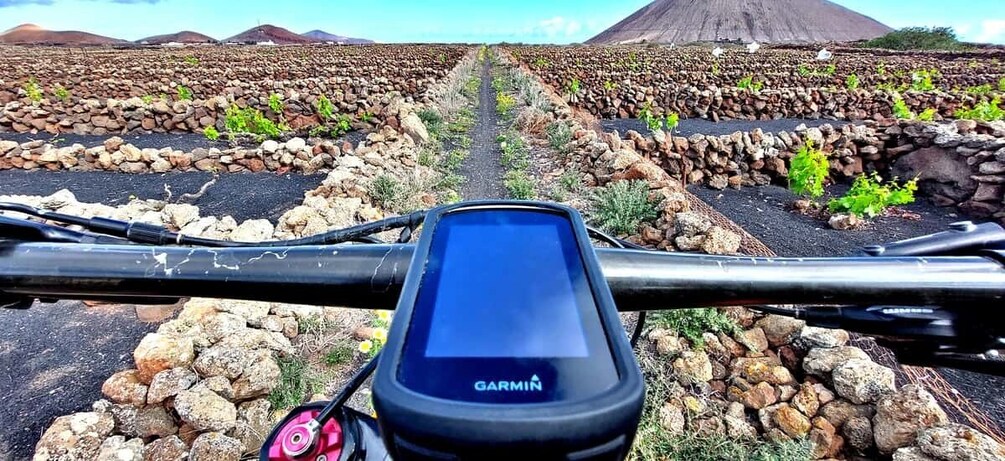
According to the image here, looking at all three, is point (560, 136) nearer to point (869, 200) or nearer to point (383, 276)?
point (869, 200)

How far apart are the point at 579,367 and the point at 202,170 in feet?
30.6

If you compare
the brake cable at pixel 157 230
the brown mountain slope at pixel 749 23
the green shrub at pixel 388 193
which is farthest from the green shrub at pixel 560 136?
A: the brown mountain slope at pixel 749 23

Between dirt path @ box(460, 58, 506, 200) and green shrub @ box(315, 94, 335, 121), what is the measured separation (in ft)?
12.1

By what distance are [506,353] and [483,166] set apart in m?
7.14

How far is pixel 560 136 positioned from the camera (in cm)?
817

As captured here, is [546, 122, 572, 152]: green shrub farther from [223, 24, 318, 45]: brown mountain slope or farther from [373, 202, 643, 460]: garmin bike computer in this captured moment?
[223, 24, 318, 45]: brown mountain slope

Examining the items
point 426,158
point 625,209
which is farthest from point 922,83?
point 426,158

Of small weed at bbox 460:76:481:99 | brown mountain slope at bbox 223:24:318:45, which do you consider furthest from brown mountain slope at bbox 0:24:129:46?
small weed at bbox 460:76:481:99

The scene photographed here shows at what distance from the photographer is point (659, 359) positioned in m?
3.01

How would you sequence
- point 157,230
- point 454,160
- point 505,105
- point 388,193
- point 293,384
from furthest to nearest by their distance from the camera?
point 505,105 → point 454,160 → point 388,193 → point 293,384 → point 157,230

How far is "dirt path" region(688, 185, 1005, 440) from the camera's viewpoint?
284 cm

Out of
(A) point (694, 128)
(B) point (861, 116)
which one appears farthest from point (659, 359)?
(B) point (861, 116)

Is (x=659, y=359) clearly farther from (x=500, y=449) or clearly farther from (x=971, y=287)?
Result: (x=500, y=449)

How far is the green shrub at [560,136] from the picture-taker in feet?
25.9
